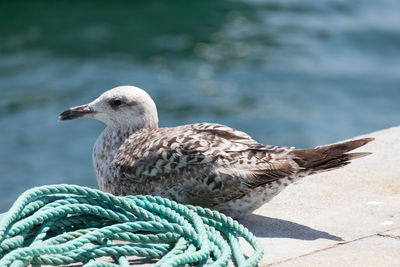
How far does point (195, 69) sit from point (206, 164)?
1184cm

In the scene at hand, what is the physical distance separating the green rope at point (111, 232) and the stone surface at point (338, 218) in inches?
12.2

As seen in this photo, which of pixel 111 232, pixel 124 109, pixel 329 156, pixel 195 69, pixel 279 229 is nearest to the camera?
pixel 111 232

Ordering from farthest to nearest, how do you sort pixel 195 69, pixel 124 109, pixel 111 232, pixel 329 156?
pixel 195 69, pixel 124 109, pixel 329 156, pixel 111 232

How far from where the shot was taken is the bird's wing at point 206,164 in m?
4.52

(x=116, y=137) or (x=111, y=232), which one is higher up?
(x=116, y=137)

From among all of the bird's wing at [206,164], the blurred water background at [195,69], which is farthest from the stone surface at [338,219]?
the blurred water background at [195,69]

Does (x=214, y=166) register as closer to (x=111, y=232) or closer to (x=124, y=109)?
(x=111, y=232)

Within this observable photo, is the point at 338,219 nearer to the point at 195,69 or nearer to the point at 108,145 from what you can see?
the point at 108,145

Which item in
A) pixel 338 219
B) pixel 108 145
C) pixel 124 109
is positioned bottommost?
pixel 338 219

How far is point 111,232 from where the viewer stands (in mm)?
3975

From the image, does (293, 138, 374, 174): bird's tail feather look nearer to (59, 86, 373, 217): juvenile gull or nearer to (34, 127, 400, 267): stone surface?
(59, 86, 373, 217): juvenile gull

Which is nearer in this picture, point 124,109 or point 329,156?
point 329,156

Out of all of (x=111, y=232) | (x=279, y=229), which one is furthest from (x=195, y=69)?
(x=111, y=232)

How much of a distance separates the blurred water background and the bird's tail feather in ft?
27.4
